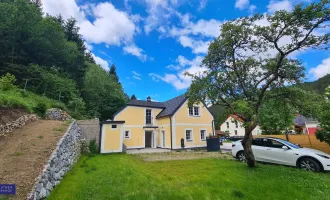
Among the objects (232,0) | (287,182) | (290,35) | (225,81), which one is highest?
(232,0)

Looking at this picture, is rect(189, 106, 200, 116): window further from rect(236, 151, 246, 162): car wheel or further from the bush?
the bush

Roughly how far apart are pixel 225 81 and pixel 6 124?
10.5 metres

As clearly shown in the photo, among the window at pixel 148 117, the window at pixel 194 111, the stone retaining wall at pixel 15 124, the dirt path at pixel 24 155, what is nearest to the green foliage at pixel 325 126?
the window at pixel 194 111

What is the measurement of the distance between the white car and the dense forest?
1668cm

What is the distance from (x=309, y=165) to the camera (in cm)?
694

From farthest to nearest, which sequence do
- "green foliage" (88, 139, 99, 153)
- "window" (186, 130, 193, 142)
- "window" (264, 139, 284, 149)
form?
1. "window" (186, 130, 193, 142)
2. "green foliage" (88, 139, 99, 153)
3. "window" (264, 139, 284, 149)

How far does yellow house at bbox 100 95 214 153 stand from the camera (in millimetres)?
17297

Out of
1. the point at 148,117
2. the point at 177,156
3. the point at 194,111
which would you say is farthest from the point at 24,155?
the point at 194,111

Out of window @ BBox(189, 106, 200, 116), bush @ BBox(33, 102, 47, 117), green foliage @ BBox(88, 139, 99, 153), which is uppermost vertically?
window @ BBox(189, 106, 200, 116)

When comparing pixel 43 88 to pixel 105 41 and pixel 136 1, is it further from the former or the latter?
pixel 136 1

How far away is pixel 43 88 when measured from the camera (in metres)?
17.7

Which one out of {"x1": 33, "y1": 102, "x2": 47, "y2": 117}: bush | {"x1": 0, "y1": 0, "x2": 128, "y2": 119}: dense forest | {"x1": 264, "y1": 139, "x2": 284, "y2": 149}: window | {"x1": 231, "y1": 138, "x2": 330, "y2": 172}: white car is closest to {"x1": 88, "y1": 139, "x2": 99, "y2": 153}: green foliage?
{"x1": 33, "y1": 102, "x2": 47, "y2": 117}: bush

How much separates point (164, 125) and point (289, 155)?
1242cm

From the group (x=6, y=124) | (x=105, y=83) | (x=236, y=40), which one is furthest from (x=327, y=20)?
(x=105, y=83)
